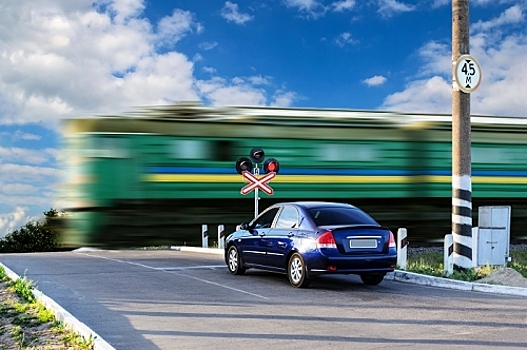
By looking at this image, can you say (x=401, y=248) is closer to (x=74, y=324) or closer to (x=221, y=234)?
(x=221, y=234)

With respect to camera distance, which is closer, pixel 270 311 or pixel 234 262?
pixel 270 311

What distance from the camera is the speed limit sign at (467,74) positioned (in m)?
15.9

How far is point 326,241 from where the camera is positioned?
490 inches

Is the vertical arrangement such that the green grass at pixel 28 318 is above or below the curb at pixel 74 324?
below

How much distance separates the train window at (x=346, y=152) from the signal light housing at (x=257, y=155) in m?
2.72

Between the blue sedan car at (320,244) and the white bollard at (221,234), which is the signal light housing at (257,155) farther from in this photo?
the blue sedan car at (320,244)

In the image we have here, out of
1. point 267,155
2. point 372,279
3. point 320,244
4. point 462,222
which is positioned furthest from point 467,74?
point 267,155

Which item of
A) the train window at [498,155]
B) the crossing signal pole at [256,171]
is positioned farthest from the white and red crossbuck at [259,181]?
the train window at [498,155]

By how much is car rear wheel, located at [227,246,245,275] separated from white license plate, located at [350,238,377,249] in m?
3.06

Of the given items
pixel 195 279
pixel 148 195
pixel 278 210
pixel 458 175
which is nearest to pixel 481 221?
pixel 458 175

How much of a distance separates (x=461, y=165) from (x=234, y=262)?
5200mm

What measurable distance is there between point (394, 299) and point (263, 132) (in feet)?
42.4

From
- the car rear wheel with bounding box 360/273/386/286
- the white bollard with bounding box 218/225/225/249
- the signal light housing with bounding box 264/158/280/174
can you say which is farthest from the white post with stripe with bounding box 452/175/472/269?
the white bollard with bounding box 218/225/225/249

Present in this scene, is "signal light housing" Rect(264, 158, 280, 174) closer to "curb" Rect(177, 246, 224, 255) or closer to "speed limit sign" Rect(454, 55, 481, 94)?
"curb" Rect(177, 246, 224, 255)
